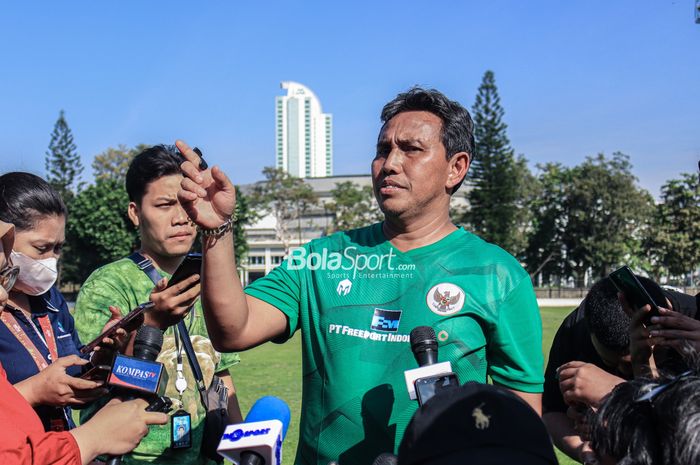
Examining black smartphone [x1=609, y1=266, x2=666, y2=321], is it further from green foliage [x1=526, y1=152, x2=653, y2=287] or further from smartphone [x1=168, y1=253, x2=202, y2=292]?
green foliage [x1=526, y1=152, x2=653, y2=287]

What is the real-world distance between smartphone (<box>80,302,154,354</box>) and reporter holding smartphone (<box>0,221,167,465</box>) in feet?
1.23

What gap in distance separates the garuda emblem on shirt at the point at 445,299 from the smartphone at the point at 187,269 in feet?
2.98

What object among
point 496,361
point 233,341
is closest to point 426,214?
point 496,361

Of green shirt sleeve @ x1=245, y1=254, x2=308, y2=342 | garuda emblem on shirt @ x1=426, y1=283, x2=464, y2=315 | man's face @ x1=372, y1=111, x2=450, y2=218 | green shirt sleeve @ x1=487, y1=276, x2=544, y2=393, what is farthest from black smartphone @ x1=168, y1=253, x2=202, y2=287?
green shirt sleeve @ x1=487, y1=276, x2=544, y2=393

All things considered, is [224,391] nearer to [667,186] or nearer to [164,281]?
[164,281]

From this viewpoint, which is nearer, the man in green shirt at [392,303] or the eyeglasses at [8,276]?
the eyeglasses at [8,276]

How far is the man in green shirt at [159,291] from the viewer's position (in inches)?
125

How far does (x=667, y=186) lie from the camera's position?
5138 cm

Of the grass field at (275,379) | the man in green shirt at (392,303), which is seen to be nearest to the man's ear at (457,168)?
the man in green shirt at (392,303)

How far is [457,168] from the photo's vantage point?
311 centimetres

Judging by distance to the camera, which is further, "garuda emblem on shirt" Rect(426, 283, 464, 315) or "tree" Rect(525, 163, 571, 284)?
"tree" Rect(525, 163, 571, 284)

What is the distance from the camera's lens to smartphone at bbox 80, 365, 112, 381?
2.65 metres

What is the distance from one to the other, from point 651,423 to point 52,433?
1.72 m

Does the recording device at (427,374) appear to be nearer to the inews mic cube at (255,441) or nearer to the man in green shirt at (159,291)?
the inews mic cube at (255,441)
